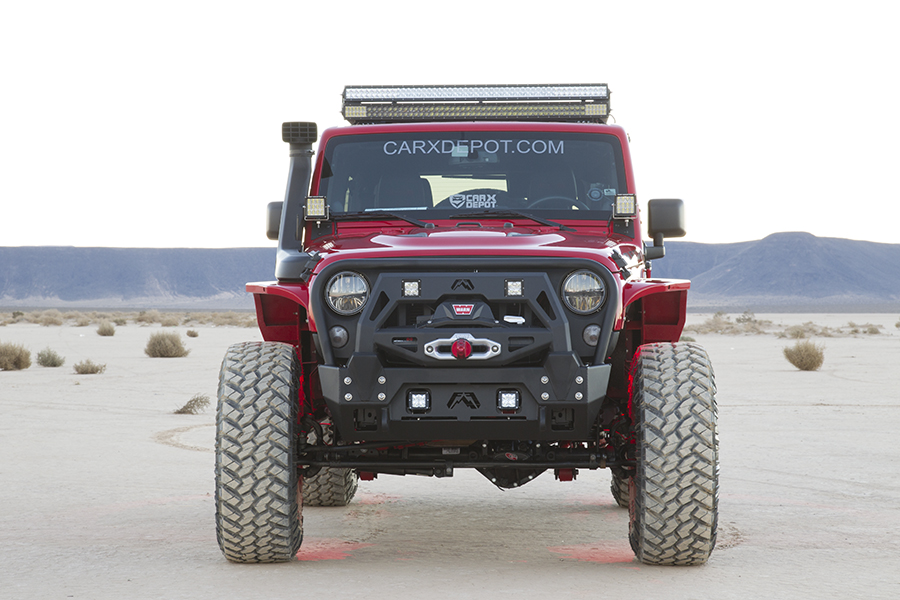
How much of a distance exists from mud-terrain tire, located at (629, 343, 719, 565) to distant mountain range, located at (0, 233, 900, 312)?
459 ft

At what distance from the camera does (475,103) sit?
7.75 metres

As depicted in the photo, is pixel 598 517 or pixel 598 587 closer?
pixel 598 587

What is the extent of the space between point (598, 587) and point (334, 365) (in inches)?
73.7

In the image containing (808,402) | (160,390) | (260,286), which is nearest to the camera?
(260,286)

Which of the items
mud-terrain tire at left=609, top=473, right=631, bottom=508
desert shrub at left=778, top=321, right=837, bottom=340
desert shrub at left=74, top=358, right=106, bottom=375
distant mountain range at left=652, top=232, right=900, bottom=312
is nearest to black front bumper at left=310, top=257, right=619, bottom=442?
mud-terrain tire at left=609, top=473, right=631, bottom=508

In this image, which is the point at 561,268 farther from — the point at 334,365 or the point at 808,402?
the point at 808,402

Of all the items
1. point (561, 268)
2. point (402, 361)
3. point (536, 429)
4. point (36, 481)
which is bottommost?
point (36, 481)

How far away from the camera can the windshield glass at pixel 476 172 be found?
7043 millimetres

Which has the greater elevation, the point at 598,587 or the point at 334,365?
the point at 334,365

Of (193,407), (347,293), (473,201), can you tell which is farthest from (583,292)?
(193,407)

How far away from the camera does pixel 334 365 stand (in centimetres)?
554

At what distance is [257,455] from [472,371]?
1.33m

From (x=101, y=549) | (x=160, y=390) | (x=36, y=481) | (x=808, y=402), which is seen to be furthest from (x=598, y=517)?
(x=160, y=390)

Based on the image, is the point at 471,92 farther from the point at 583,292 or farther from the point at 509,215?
the point at 583,292
